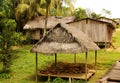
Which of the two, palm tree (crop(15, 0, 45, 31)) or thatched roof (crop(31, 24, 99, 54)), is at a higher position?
palm tree (crop(15, 0, 45, 31))

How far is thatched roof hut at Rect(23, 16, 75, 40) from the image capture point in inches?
1206

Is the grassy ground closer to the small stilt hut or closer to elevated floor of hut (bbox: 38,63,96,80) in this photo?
elevated floor of hut (bbox: 38,63,96,80)

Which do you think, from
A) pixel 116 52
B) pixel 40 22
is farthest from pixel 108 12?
pixel 116 52

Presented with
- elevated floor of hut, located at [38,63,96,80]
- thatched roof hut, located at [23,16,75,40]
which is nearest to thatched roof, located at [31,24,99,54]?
elevated floor of hut, located at [38,63,96,80]

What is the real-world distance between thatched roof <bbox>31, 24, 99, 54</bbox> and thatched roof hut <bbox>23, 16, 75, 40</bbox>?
1569cm

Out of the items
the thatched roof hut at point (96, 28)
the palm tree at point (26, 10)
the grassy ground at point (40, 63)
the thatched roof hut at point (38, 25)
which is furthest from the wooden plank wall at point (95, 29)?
the palm tree at point (26, 10)

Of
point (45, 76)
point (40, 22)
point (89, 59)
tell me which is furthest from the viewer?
point (40, 22)

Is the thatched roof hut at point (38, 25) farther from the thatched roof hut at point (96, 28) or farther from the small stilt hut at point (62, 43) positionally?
the small stilt hut at point (62, 43)

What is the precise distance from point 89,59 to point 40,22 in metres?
11.6

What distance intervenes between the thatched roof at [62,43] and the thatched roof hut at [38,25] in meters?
15.7

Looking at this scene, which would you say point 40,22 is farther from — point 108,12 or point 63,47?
point 108,12

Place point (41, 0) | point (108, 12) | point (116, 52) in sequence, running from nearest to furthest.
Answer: point (116, 52), point (41, 0), point (108, 12)

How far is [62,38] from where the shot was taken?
14656 mm

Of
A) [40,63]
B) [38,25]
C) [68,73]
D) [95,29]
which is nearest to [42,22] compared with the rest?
[38,25]
